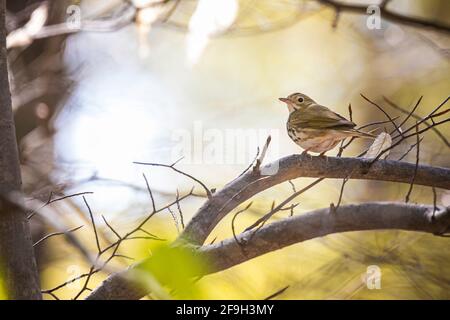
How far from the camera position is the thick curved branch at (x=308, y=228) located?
1178 mm

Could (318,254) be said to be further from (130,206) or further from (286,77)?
(286,77)

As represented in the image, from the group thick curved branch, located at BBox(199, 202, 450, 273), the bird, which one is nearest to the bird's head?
the bird

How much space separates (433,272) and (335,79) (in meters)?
1.42

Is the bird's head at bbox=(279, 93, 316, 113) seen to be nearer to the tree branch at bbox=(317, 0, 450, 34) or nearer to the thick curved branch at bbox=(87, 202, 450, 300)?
the tree branch at bbox=(317, 0, 450, 34)

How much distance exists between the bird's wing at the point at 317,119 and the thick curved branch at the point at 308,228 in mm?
609

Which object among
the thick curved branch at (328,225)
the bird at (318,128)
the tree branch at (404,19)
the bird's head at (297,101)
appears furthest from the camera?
the bird's head at (297,101)

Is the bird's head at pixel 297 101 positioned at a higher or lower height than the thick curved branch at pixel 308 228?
higher

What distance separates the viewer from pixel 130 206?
2420 millimetres

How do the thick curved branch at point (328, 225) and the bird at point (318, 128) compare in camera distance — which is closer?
the thick curved branch at point (328, 225)

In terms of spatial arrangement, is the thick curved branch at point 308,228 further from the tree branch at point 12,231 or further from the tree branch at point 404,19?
the tree branch at point 404,19

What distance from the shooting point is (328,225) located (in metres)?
1.20

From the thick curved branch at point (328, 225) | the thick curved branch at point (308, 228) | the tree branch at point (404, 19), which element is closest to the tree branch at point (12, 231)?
the thick curved branch at point (308, 228)

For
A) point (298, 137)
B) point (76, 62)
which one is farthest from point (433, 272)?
point (76, 62)

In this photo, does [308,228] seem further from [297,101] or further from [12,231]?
[297,101]
